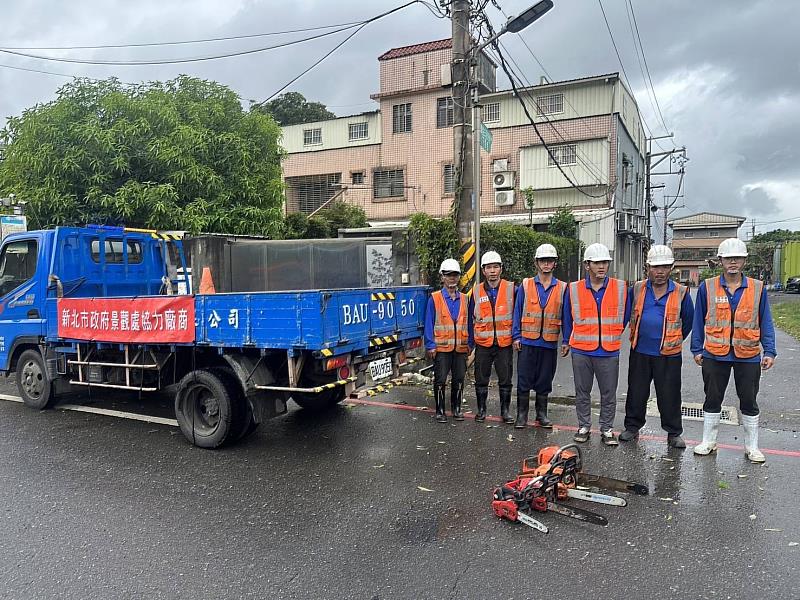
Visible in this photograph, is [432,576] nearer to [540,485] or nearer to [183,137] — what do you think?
[540,485]

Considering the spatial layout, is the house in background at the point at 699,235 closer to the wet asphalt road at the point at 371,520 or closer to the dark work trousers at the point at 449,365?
the dark work trousers at the point at 449,365

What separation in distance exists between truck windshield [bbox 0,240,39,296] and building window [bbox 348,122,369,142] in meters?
24.3

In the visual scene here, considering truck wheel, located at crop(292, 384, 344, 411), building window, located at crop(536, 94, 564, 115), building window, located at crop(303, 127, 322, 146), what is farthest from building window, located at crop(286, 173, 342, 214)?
truck wheel, located at crop(292, 384, 344, 411)

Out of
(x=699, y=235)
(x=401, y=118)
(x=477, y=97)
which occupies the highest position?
(x=401, y=118)

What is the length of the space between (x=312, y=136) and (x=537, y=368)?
2766cm

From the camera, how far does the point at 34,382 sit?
24.2 ft

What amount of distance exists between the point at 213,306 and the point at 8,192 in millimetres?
9306

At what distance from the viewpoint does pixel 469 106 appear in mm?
9055

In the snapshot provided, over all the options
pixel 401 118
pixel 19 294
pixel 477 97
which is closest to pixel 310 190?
pixel 401 118

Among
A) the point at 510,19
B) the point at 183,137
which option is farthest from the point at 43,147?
the point at 510,19

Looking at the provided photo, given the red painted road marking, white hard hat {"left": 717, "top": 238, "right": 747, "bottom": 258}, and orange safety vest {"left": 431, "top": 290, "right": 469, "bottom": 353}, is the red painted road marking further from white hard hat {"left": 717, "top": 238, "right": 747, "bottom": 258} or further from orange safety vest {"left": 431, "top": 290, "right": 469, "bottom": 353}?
white hard hat {"left": 717, "top": 238, "right": 747, "bottom": 258}

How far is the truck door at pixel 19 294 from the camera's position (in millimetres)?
7066

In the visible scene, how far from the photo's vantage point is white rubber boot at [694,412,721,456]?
5250 mm

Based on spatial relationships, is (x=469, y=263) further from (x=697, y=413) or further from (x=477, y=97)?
Result: (x=697, y=413)
